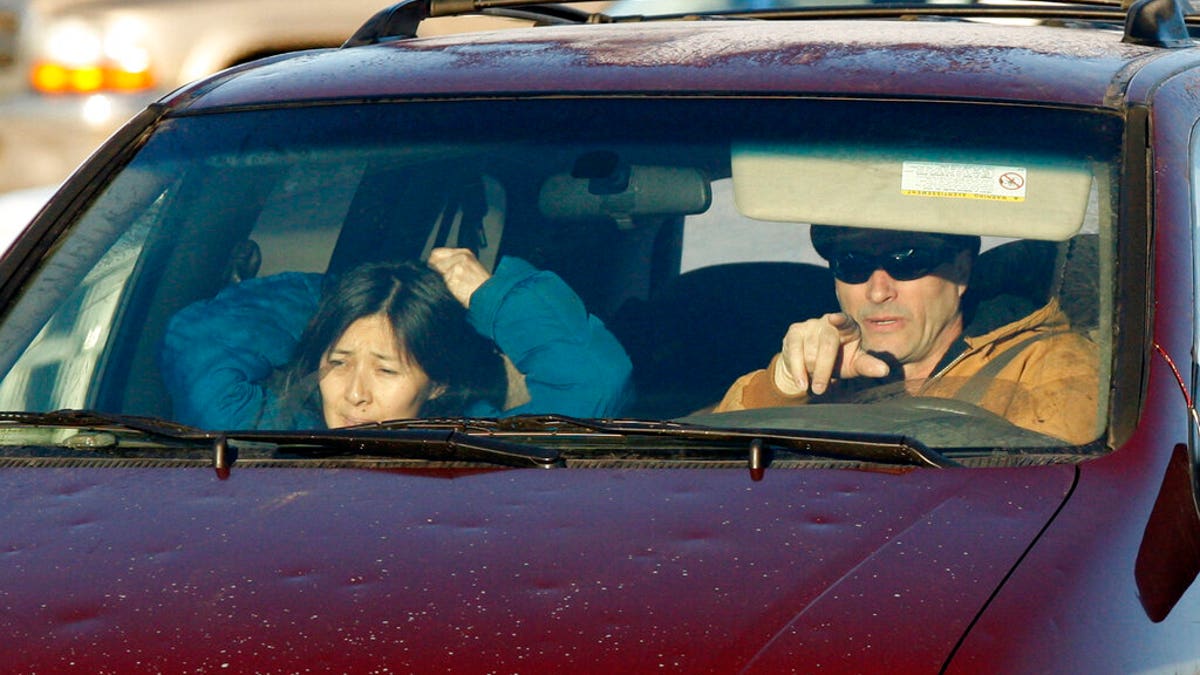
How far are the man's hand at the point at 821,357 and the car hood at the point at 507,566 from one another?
329 mm

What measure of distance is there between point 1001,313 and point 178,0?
23.9 ft

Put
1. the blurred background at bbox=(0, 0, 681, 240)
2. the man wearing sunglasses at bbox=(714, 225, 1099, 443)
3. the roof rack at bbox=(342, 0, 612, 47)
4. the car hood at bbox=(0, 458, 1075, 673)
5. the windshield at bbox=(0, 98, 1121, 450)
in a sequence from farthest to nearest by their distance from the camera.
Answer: the blurred background at bbox=(0, 0, 681, 240)
the roof rack at bbox=(342, 0, 612, 47)
the windshield at bbox=(0, 98, 1121, 450)
the man wearing sunglasses at bbox=(714, 225, 1099, 443)
the car hood at bbox=(0, 458, 1075, 673)

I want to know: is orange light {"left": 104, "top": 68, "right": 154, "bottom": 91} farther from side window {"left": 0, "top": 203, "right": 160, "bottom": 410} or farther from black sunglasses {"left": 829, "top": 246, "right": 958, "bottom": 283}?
black sunglasses {"left": 829, "top": 246, "right": 958, "bottom": 283}

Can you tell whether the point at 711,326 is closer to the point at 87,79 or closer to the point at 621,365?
the point at 621,365

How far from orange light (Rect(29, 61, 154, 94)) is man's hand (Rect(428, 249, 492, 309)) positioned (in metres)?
6.45

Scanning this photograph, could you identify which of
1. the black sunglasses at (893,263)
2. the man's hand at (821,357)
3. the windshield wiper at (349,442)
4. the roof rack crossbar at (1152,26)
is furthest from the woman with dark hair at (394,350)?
the roof rack crossbar at (1152,26)

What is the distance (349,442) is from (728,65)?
953 mm

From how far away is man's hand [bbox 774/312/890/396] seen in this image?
2.89 meters

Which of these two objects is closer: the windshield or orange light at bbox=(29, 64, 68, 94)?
the windshield

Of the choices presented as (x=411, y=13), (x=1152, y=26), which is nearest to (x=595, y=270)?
(x=1152, y=26)

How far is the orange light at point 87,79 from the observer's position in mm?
9328

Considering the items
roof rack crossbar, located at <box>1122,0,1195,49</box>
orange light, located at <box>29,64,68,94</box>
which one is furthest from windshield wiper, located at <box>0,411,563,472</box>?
orange light, located at <box>29,64,68,94</box>

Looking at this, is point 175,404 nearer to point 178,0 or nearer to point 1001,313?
point 1001,313

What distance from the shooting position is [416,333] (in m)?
3.12
